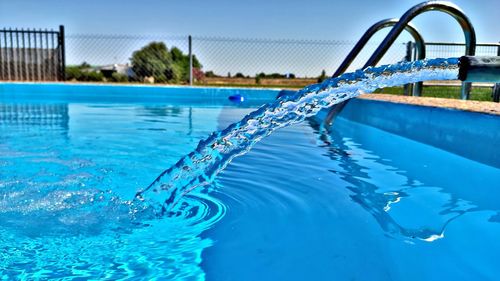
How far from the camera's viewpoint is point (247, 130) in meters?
2.02

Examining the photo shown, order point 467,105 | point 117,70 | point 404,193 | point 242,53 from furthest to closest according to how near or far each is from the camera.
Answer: point 117,70
point 242,53
point 467,105
point 404,193

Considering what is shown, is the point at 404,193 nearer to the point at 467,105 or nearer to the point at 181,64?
the point at 467,105

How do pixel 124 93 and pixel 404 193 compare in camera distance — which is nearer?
pixel 404 193

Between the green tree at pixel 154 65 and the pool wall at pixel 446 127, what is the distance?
10.3 meters

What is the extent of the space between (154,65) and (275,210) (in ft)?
42.6

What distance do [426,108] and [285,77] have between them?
32.3 feet

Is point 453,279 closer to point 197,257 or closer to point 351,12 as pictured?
point 197,257

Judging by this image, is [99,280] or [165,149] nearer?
[99,280]

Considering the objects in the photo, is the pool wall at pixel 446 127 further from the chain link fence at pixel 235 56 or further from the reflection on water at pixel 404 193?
the chain link fence at pixel 235 56

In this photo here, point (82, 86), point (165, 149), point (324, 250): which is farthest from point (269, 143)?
point (82, 86)

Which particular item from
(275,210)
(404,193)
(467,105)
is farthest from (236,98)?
(275,210)

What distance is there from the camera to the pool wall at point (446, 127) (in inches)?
111

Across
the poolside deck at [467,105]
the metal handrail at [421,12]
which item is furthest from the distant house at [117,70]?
the metal handrail at [421,12]

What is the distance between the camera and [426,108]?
3637 mm
